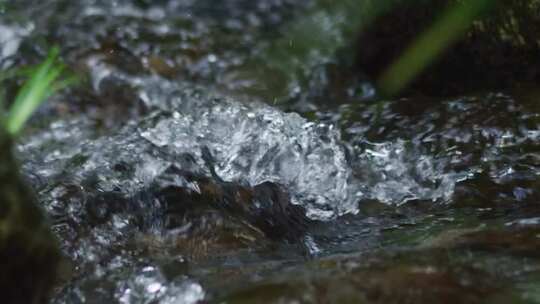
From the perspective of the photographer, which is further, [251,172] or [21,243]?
[251,172]

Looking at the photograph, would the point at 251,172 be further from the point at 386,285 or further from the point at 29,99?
the point at 386,285

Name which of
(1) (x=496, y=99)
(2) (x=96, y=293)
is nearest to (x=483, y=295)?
(2) (x=96, y=293)

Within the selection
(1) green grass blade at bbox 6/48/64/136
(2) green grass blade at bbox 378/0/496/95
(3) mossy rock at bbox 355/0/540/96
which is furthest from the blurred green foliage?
(3) mossy rock at bbox 355/0/540/96

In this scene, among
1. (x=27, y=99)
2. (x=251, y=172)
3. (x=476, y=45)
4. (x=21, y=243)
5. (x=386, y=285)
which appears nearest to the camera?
(x=21, y=243)

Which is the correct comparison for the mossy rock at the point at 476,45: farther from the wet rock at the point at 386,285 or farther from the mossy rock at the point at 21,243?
the mossy rock at the point at 21,243

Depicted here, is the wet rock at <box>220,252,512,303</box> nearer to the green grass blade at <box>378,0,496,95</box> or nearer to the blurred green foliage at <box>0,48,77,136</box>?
the blurred green foliage at <box>0,48,77,136</box>

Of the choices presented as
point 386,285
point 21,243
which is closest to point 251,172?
point 386,285

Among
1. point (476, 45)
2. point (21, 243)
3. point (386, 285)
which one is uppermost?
point (476, 45)
